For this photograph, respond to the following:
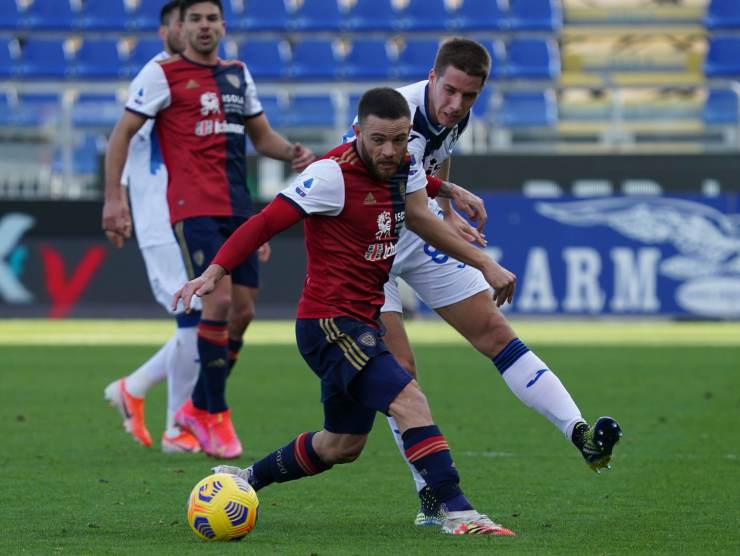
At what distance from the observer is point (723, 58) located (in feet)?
80.2

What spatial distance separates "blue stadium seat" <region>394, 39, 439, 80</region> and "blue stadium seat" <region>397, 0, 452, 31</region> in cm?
34

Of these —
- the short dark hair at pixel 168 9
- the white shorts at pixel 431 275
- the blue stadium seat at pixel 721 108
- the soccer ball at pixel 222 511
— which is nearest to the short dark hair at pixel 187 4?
the short dark hair at pixel 168 9

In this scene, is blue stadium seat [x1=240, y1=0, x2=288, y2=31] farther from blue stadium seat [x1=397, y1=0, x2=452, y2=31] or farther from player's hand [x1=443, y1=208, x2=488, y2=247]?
player's hand [x1=443, y1=208, x2=488, y2=247]

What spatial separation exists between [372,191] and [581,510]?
5.25 feet

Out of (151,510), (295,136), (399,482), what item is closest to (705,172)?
(295,136)

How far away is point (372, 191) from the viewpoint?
5.20m

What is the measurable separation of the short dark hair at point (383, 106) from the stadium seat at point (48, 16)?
21.1 metres

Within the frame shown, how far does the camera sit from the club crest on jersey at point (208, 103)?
25.4 feet

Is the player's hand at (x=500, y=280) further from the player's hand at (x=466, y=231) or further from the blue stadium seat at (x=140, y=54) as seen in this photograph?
the blue stadium seat at (x=140, y=54)

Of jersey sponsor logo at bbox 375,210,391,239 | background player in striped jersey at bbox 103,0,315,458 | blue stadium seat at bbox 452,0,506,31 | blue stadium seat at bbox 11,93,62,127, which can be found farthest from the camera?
blue stadium seat at bbox 452,0,506,31

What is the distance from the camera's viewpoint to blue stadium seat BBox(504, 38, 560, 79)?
24281 mm

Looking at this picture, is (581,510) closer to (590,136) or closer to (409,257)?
(409,257)

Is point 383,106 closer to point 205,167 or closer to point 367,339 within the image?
point 367,339

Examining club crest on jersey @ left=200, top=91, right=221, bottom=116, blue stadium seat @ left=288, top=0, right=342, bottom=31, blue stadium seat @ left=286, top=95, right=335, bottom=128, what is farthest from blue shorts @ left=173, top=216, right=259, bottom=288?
blue stadium seat @ left=288, top=0, right=342, bottom=31
